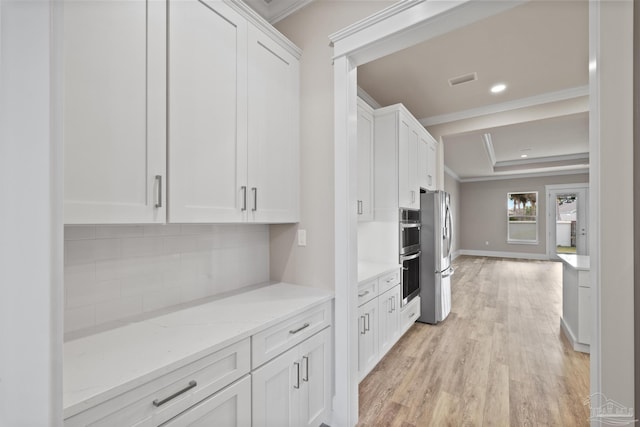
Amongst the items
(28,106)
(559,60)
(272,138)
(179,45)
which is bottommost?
(28,106)

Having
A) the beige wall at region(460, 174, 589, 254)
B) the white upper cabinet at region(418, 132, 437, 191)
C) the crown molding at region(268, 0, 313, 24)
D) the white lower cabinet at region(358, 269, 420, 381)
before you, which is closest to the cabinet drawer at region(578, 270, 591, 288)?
the white lower cabinet at region(358, 269, 420, 381)

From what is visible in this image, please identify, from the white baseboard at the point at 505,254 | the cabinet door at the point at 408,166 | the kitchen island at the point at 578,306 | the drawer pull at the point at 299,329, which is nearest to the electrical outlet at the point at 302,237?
the drawer pull at the point at 299,329

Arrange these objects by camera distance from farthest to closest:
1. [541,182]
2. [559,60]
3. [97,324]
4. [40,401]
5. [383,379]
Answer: [541,182] < [559,60] < [383,379] < [97,324] < [40,401]

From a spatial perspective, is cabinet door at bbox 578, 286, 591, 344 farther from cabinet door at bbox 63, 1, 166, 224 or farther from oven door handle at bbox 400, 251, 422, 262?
cabinet door at bbox 63, 1, 166, 224

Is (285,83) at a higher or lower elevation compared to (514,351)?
higher

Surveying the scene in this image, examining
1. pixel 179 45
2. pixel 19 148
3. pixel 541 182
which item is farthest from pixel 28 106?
pixel 541 182

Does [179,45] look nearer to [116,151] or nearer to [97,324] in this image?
[116,151]

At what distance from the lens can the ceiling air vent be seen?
3016 mm

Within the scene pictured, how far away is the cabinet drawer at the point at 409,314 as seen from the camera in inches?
120

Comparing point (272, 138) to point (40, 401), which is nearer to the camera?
point (40, 401)

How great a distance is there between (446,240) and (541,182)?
24.2ft

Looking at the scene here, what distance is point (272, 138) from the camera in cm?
176

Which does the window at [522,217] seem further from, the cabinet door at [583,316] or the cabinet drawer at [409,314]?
the cabinet drawer at [409,314]

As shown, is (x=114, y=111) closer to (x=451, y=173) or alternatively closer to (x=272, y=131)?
(x=272, y=131)
